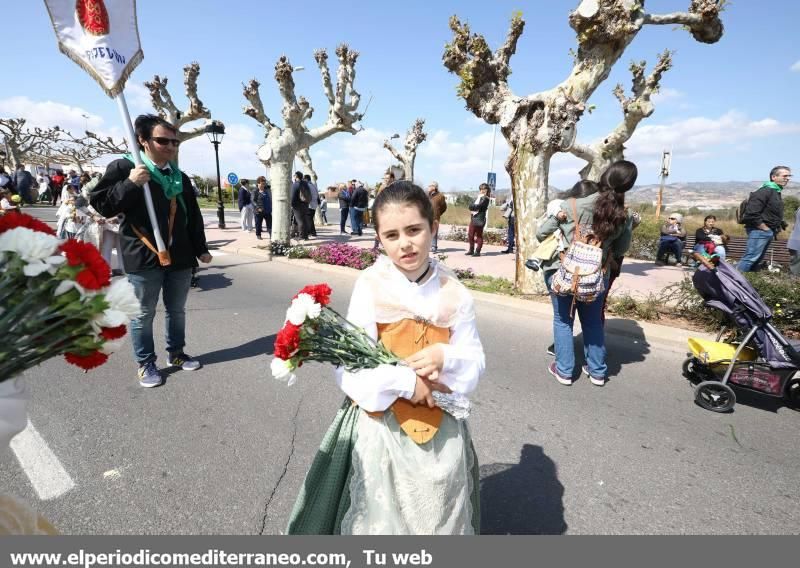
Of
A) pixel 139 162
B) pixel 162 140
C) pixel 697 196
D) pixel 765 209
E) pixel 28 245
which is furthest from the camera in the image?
pixel 697 196

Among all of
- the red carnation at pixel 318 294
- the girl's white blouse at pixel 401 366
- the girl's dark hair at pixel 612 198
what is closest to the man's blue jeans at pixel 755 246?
the girl's dark hair at pixel 612 198

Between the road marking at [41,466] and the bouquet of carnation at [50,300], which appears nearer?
the bouquet of carnation at [50,300]

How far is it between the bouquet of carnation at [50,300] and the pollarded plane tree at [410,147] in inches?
723

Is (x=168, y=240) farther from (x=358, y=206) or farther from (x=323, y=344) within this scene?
(x=358, y=206)

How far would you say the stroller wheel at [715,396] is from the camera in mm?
3368

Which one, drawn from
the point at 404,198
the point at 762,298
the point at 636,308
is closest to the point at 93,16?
the point at 404,198

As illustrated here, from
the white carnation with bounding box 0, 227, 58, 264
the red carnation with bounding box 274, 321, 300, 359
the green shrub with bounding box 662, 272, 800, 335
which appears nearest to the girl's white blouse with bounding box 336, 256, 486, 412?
the red carnation with bounding box 274, 321, 300, 359

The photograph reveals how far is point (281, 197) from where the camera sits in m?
10.9

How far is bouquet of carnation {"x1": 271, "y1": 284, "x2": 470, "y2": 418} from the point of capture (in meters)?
1.38

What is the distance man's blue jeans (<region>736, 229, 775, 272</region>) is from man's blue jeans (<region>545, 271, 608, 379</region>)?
529 centimetres

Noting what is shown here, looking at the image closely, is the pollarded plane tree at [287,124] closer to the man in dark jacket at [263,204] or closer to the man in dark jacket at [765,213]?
the man in dark jacket at [263,204]

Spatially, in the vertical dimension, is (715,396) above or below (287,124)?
below

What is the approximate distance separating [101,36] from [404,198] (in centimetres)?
291

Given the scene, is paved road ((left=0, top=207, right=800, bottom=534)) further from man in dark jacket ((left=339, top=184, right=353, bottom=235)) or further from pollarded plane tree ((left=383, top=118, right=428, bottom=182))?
pollarded plane tree ((left=383, top=118, right=428, bottom=182))
